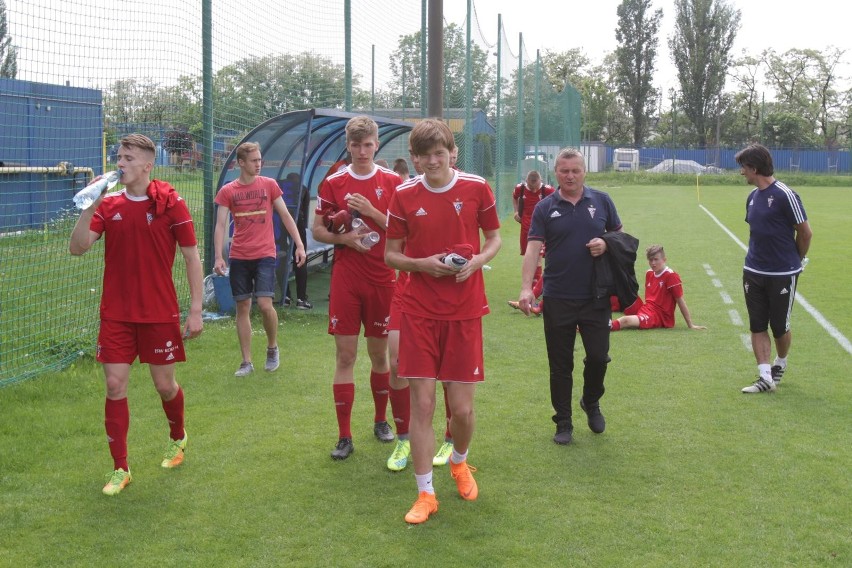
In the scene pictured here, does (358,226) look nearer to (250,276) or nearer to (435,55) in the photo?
(250,276)

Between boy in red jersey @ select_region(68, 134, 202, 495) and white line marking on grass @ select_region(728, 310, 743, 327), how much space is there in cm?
701

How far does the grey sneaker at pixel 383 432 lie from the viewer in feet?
19.2

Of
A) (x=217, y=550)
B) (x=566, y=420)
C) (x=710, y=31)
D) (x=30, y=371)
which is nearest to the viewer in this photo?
(x=217, y=550)

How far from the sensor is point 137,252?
4.83 m

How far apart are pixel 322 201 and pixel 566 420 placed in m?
2.13

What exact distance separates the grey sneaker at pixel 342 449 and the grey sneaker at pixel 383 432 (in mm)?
296

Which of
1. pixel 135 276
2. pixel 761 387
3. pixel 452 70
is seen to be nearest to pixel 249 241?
pixel 135 276

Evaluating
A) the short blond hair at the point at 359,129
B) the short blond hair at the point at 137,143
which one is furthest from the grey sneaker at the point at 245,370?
the short blond hair at the point at 137,143

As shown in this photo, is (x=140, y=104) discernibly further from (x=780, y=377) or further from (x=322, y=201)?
(x=780, y=377)

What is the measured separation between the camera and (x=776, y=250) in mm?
7035

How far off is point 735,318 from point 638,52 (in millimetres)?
79288

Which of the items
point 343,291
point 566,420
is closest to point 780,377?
point 566,420

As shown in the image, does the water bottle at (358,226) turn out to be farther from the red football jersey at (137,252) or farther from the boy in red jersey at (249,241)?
the boy in red jersey at (249,241)

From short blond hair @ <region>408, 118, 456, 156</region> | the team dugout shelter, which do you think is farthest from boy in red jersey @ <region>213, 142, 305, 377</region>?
short blond hair @ <region>408, 118, 456, 156</region>
